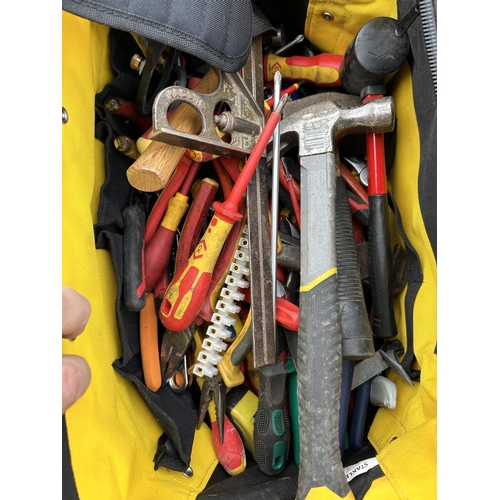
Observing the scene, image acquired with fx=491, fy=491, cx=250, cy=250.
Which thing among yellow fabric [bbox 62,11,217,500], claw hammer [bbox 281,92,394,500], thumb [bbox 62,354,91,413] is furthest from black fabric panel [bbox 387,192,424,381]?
thumb [bbox 62,354,91,413]

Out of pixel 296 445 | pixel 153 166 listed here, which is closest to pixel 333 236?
pixel 153 166

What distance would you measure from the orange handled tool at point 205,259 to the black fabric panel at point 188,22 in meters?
0.15

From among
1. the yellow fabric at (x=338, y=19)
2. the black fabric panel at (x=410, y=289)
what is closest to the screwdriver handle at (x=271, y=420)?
the black fabric panel at (x=410, y=289)

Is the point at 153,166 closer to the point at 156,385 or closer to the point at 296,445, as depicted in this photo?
the point at 156,385

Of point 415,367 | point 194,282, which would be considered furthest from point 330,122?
point 415,367

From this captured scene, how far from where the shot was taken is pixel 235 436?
107 centimetres

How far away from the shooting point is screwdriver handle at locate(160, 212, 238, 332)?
974mm

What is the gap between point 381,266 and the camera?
3.20 ft

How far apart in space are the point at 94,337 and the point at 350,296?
47cm

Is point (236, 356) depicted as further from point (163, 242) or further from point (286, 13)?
point (286, 13)

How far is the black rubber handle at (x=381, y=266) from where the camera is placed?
976mm

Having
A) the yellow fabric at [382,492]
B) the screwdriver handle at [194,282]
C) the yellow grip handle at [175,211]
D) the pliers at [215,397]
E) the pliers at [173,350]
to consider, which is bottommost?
the pliers at [215,397]

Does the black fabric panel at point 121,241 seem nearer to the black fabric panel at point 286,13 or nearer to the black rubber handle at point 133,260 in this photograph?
the black rubber handle at point 133,260
